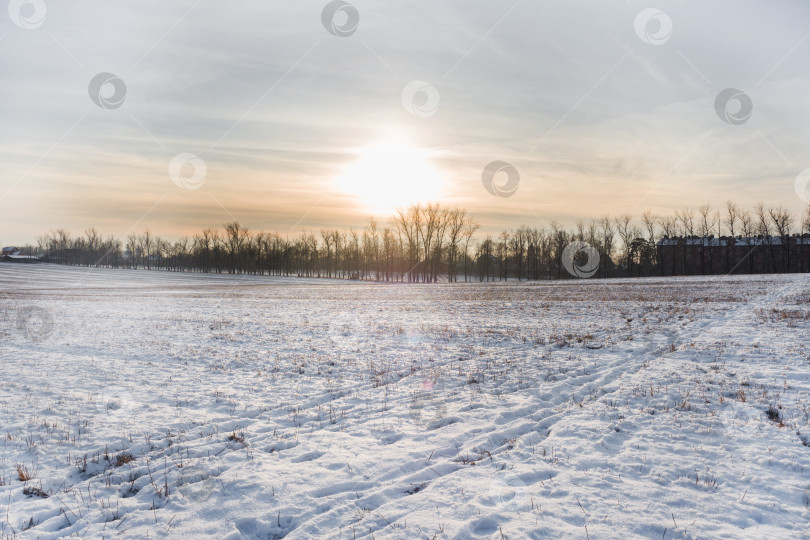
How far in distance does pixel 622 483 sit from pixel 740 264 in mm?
139536

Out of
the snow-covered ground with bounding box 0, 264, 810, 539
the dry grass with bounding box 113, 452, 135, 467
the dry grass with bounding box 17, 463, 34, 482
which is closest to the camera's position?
the snow-covered ground with bounding box 0, 264, 810, 539

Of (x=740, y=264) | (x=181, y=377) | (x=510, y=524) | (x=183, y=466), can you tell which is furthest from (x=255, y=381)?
(x=740, y=264)

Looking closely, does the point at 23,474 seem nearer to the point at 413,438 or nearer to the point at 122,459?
the point at 122,459

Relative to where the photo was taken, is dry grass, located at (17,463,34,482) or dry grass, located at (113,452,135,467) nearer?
dry grass, located at (17,463,34,482)

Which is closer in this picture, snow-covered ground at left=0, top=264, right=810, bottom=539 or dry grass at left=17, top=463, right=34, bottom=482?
snow-covered ground at left=0, top=264, right=810, bottom=539

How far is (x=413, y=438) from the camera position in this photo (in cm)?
778

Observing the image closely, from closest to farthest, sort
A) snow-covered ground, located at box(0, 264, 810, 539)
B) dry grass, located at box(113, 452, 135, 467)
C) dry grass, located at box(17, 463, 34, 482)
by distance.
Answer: snow-covered ground, located at box(0, 264, 810, 539) → dry grass, located at box(17, 463, 34, 482) → dry grass, located at box(113, 452, 135, 467)

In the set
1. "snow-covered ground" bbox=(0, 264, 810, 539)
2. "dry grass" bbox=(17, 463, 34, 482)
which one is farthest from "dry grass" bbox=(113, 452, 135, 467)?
"dry grass" bbox=(17, 463, 34, 482)

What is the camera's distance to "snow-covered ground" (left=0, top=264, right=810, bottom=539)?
→ 5352mm

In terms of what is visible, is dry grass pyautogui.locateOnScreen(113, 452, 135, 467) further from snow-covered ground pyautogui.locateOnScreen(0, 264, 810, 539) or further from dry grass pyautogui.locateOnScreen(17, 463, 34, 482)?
dry grass pyautogui.locateOnScreen(17, 463, 34, 482)

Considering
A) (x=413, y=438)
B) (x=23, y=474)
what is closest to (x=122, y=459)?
(x=23, y=474)

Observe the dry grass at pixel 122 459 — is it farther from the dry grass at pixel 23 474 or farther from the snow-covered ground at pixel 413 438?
the dry grass at pixel 23 474

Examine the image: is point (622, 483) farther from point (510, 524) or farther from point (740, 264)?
point (740, 264)

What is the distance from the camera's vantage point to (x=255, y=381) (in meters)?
11.7
